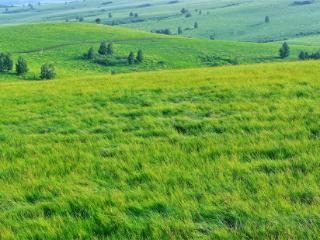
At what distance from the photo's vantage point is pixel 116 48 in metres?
160

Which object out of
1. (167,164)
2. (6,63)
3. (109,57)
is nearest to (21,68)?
(6,63)

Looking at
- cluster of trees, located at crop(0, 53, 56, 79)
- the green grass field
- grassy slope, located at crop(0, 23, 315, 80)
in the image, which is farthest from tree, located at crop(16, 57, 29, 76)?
the green grass field

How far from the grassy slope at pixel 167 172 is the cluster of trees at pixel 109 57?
12626 centimetres

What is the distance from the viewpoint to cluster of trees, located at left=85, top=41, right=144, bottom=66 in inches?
5586

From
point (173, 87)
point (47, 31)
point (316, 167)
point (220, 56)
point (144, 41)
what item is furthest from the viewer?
point (47, 31)

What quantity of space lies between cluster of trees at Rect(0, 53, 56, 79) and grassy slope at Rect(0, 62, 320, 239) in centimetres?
9975

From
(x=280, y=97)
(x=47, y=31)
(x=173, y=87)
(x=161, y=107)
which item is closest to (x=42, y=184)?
(x=161, y=107)

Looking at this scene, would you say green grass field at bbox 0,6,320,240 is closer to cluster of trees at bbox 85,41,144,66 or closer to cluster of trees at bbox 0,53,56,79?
cluster of trees at bbox 0,53,56,79

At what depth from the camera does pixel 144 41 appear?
173500 millimetres

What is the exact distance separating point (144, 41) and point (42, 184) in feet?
551

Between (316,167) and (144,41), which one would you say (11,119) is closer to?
(316,167)

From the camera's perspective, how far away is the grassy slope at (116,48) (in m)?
139

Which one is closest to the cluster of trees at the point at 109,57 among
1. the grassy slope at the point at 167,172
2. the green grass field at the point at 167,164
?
the green grass field at the point at 167,164

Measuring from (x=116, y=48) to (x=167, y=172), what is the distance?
15446cm
